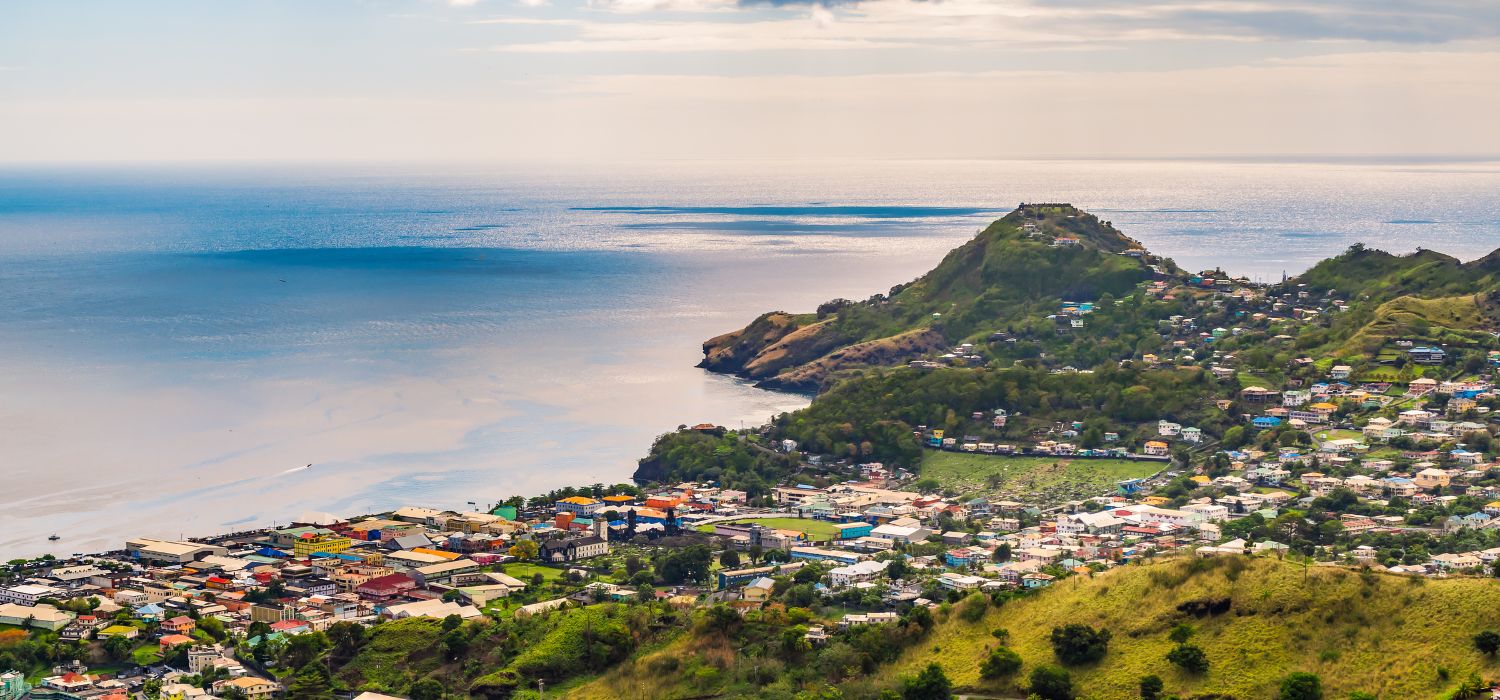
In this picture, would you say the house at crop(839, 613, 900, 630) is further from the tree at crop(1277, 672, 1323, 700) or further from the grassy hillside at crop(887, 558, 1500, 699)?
the tree at crop(1277, 672, 1323, 700)

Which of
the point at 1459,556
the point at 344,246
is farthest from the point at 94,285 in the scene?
the point at 1459,556

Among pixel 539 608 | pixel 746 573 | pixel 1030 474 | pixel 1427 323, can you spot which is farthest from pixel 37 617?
pixel 1427 323

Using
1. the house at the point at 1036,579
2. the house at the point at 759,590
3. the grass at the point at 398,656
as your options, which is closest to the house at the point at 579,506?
the house at the point at 759,590

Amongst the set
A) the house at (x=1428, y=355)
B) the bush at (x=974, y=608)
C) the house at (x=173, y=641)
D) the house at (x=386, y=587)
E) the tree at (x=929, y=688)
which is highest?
the house at (x=1428, y=355)

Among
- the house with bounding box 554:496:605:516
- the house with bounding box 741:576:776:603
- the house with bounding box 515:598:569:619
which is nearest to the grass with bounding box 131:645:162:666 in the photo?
the house with bounding box 515:598:569:619

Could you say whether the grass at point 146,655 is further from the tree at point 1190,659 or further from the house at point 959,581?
the tree at point 1190,659

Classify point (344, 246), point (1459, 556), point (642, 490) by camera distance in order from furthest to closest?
point (344, 246) → point (642, 490) → point (1459, 556)

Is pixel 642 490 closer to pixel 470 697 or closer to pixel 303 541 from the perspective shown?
pixel 303 541
